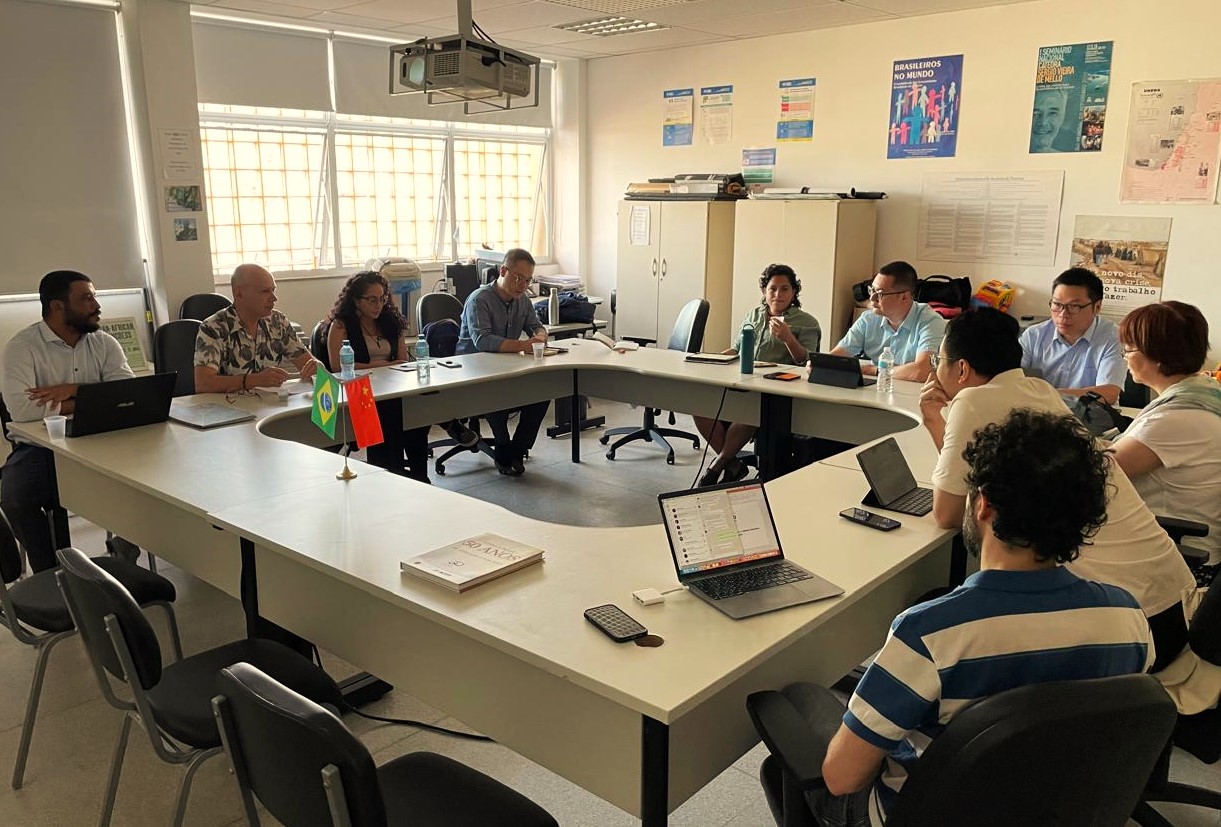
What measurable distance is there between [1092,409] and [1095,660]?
2.33 meters

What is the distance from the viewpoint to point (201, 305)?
5363mm

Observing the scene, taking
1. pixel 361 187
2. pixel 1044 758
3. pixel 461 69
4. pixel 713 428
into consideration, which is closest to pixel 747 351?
pixel 713 428

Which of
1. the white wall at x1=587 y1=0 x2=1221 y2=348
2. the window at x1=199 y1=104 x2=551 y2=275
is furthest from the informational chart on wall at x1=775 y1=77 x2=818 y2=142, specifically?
the window at x1=199 y1=104 x2=551 y2=275

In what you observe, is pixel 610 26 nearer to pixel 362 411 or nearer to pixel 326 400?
pixel 326 400

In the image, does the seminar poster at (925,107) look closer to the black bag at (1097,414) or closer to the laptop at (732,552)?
the black bag at (1097,414)

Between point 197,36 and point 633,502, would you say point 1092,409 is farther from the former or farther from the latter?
point 197,36

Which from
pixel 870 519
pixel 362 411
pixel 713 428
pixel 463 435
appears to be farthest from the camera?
pixel 463 435

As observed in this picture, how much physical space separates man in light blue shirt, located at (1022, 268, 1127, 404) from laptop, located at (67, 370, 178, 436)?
337 centimetres

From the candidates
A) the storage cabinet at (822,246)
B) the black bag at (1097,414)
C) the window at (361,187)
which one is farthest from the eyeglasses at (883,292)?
the window at (361,187)

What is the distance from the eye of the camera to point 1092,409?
3.33 metres

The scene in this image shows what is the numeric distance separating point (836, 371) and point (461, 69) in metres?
2.08

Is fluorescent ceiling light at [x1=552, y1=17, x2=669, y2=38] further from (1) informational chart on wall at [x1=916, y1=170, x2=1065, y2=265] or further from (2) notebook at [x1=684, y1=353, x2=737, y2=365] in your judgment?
(2) notebook at [x1=684, y1=353, x2=737, y2=365]

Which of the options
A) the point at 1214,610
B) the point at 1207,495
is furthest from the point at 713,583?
the point at 1207,495

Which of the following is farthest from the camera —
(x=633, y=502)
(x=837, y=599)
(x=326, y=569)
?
(x=633, y=502)
